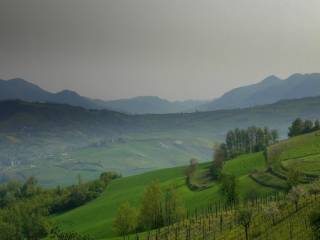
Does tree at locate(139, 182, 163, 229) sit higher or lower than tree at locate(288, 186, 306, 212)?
lower

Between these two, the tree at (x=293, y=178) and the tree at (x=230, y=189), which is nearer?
the tree at (x=293, y=178)

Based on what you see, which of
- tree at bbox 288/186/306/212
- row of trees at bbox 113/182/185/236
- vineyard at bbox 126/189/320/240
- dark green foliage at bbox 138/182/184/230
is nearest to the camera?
vineyard at bbox 126/189/320/240

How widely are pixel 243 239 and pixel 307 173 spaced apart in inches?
2967

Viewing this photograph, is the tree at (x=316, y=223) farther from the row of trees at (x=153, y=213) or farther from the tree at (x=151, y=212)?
the tree at (x=151, y=212)

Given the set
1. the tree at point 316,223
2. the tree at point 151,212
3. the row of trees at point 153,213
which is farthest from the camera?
the tree at point 151,212

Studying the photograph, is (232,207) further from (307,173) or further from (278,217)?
(278,217)

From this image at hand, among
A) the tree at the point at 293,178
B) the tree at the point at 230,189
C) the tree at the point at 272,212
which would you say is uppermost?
the tree at the point at 293,178

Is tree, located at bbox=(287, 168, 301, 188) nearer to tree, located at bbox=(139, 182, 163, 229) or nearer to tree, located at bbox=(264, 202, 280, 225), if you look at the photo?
tree, located at bbox=(264, 202, 280, 225)

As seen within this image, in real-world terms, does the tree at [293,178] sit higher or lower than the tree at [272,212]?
higher

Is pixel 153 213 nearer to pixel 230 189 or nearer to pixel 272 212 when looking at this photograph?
pixel 230 189

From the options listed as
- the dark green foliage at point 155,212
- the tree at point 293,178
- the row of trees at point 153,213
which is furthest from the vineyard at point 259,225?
the dark green foliage at point 155,212

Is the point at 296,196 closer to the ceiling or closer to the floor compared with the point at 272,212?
closer to the ceiling

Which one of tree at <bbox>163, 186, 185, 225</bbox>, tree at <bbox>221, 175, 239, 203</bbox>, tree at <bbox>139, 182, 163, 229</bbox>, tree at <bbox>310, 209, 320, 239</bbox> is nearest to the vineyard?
tree at <bbox>310, 209, 320, 239</bbox>

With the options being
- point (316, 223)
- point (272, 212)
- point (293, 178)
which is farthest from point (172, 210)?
point (316, 223)
